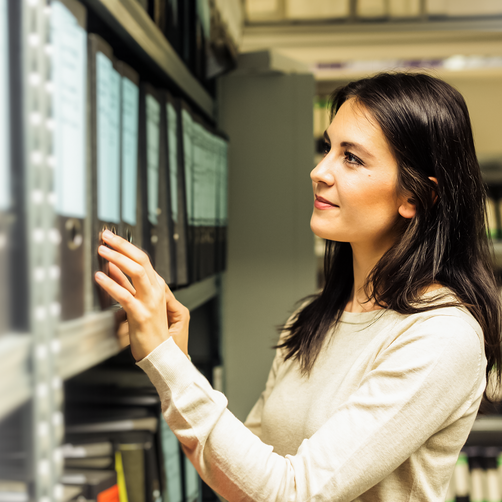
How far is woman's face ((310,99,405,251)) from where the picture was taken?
83 centimetres

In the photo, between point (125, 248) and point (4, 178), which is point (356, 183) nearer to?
point (125, 248)

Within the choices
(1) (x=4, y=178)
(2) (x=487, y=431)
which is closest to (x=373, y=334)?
(1) (x=4, y=178)

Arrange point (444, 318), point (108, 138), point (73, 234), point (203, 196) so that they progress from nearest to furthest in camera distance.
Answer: point (73, 234) < point (108, 138) < point (444, 318) < point (203, 196)

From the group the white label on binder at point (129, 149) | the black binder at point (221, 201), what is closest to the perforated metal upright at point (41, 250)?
the white label on binder at point (129, 149)

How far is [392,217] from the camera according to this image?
876 millimetres

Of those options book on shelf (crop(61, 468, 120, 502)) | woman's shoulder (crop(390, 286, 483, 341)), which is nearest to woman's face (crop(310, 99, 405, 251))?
woman's shoulder (crop(390, 286, 483, 341))

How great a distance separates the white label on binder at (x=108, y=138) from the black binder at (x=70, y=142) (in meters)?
0.05

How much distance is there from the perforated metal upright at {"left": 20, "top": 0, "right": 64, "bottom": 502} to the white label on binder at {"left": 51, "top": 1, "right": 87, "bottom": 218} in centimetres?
1

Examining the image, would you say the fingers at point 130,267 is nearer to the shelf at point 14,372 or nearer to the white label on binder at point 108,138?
the white label on binder at point 108,138

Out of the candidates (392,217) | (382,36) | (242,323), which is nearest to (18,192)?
(392,217)

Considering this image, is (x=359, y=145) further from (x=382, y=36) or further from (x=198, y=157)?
(x=382, y=36)

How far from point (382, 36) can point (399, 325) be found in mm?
1535

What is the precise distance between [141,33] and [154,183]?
24cm

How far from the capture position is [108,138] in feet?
1.94
